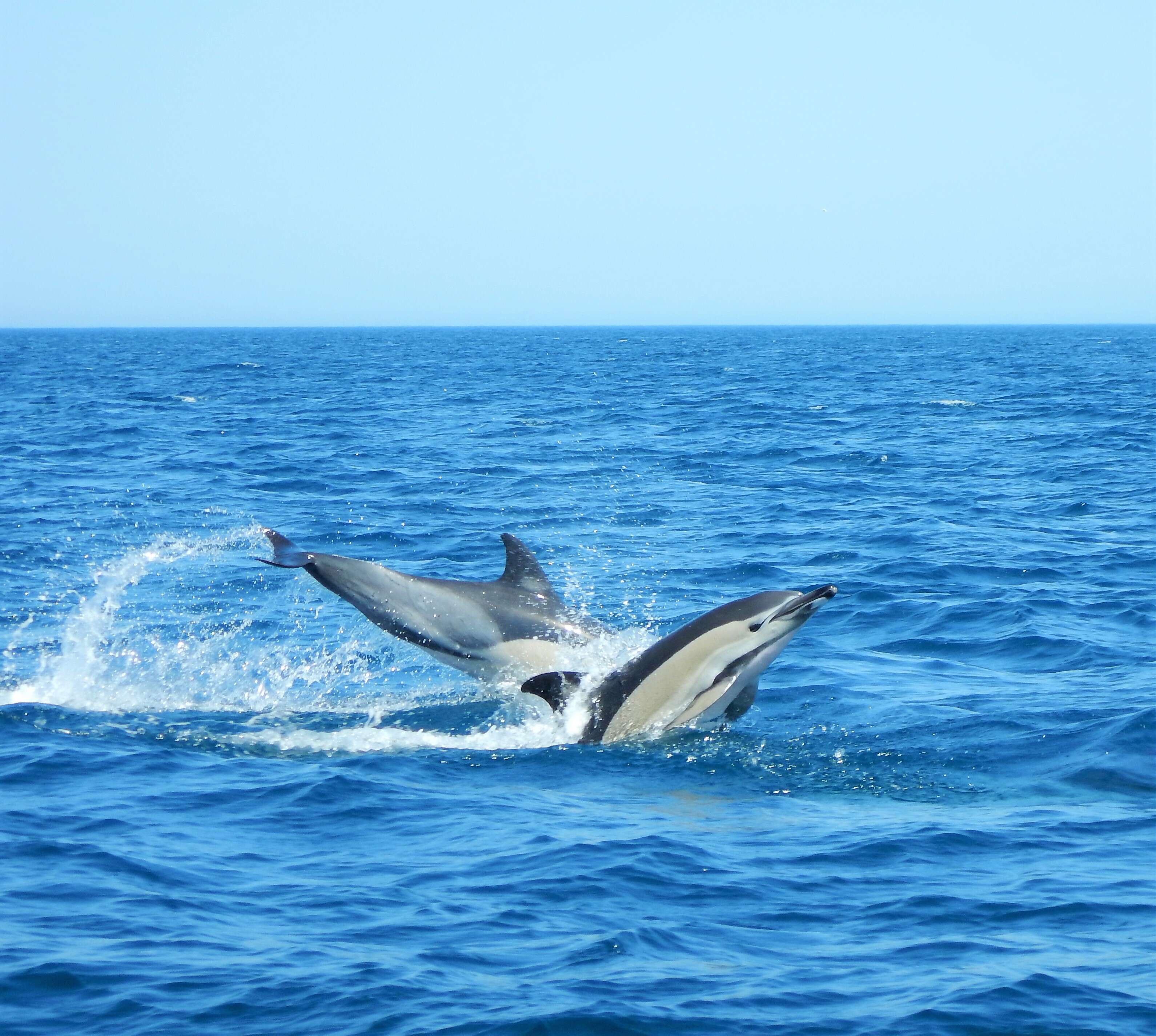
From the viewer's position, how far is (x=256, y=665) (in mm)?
13852

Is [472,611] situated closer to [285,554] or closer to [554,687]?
[285,554]

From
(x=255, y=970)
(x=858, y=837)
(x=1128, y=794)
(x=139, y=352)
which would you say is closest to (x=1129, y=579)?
(x=1128, y=794)

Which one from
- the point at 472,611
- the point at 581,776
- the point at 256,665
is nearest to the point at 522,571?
the point at 472,611

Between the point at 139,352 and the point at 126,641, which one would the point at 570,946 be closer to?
the point at 126,641

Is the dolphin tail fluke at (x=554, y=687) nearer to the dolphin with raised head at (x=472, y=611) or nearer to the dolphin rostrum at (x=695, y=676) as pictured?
the dolphin rostrum at (x=695, y=676)

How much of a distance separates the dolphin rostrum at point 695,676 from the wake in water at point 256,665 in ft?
0.98

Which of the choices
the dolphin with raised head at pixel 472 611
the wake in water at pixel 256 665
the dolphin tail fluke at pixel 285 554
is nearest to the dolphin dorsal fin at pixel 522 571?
the dolphin with raised head at pixel 472 611

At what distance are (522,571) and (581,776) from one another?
2657 mm

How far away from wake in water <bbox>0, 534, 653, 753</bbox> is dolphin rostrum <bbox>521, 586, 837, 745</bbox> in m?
0.30

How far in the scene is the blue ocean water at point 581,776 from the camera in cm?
646

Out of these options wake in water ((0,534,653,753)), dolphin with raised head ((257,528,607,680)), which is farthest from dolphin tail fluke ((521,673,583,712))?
dolphin with raised head ((257,528,607,680))

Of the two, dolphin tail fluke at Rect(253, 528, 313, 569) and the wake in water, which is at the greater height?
dolphin tail fluke at Rect(253, 528, 313, 569)

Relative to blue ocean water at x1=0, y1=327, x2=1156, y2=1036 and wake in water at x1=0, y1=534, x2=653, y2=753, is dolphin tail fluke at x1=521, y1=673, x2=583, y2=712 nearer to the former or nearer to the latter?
wake in water at x1=0, y1=534, x2=653, y2=753

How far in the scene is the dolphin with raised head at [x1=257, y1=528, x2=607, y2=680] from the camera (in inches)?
451
